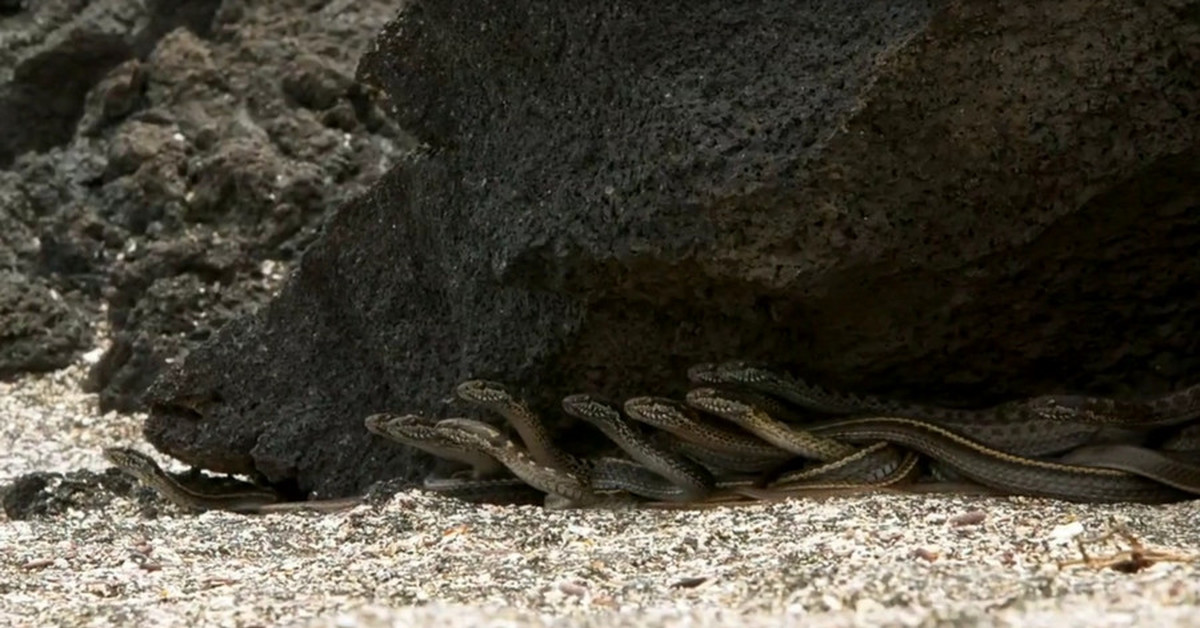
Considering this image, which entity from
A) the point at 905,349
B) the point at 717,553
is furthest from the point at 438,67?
the point at 717,553

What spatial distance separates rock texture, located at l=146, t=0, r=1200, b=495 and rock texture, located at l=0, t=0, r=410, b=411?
9.31 ft

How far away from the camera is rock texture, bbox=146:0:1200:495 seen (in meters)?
5.21

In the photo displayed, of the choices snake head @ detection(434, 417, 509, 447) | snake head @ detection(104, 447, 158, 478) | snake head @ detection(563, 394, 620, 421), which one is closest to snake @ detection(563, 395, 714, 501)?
snake head @ detection(563, 394, 620, 421)

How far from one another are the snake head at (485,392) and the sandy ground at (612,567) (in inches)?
14.1

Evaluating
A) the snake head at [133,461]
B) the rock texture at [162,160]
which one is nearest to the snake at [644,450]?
the snake head at [133,461]

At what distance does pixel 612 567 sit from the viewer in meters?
4.59

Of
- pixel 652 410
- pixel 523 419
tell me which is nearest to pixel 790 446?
pixel 652 410

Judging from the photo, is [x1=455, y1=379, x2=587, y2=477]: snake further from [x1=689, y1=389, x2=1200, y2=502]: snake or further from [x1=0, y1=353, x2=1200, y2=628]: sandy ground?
[x1=689, y1=389, x2=1200, y2=502]: snake

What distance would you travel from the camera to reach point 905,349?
5.80 meters

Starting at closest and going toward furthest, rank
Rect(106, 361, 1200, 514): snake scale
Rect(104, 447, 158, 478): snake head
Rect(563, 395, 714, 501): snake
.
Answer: Rect(106, 361, 1200, 514): snake scale < Rect(563, 395, 714, 501): snake < Rect(104, 447, 158, 478): snake head

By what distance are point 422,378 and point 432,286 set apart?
1.09ft

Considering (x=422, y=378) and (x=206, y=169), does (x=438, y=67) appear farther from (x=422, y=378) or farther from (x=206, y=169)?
(x=206, y=169)

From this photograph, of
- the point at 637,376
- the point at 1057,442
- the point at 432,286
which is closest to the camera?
the point at 1057,442

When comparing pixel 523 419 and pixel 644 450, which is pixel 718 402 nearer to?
pixel 644 450
